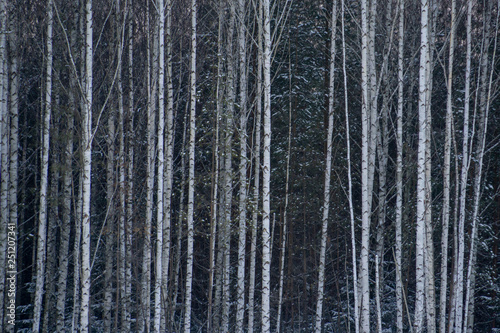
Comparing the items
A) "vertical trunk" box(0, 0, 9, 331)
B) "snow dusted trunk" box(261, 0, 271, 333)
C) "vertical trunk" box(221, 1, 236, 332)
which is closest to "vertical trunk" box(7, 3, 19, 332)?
"vertical trunk" box(0, 0, 9, 331)

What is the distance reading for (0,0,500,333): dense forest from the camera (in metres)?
7.92

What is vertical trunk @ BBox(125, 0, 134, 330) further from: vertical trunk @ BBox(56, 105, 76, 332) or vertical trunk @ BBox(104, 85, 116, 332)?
vertical trunk @ BBox(56, 105, 76, 332)

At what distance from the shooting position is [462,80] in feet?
42.0

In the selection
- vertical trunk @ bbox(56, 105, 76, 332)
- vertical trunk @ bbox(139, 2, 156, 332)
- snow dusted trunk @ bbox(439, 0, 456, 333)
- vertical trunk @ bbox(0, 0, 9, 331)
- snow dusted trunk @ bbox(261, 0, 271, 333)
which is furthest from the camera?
vertical trunk @ bbox(56, 105, 76, 332)

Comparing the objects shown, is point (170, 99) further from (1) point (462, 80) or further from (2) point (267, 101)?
(1) point (462, 80)

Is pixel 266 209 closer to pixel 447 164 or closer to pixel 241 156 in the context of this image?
pixel 241 156

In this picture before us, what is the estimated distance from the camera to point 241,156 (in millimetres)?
8695

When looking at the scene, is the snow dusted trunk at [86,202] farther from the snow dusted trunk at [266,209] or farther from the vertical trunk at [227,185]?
the vertical trunk at [227,185]

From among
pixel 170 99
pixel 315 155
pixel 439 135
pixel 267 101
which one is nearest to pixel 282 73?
pixel 315 155

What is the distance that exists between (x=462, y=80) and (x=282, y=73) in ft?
17.2

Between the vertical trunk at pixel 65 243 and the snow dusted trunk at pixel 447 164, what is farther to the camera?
the vertical trunk at pixel 65 243

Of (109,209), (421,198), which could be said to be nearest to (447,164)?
(421,198)

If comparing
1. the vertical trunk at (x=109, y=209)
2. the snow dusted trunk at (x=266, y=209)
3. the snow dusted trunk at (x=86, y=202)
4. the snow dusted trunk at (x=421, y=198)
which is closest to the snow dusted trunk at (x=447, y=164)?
the snow dusted trunk at (x=421, y=198)

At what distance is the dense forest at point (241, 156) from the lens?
7922 mm
